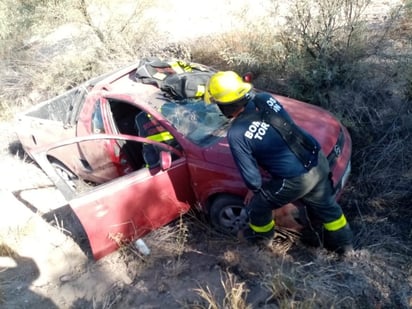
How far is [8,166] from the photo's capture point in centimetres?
695

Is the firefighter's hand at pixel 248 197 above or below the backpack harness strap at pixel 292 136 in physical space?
below

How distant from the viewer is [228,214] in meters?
4.22

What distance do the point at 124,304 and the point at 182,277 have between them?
59 cm

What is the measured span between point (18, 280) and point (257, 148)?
2993 millimetres

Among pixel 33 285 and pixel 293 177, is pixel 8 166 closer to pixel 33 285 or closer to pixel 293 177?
pixel 33 285

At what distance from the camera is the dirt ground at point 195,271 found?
3420 millimetres

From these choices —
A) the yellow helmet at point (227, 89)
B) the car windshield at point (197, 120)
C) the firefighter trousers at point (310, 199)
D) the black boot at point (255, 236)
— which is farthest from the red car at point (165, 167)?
the yellow helmet at point (227, 89)

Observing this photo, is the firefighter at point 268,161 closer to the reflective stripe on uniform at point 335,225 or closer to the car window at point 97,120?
the reflective stripe on uniform at point 335,225

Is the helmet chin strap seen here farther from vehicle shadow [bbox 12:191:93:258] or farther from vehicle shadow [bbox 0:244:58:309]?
vehicle shadow [bbox 0:244:58:309]

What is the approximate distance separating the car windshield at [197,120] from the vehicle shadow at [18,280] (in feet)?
7.05

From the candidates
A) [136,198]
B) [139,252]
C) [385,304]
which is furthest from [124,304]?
[385,304]

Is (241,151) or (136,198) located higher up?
(241,151)

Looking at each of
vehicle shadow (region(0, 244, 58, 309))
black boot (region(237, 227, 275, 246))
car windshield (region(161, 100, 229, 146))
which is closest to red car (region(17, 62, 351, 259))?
car windshield (region(161, 100, 229, 146))

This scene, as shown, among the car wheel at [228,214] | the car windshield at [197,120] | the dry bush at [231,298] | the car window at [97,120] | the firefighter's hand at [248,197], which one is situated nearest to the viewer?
the dry bush at [231,298]
